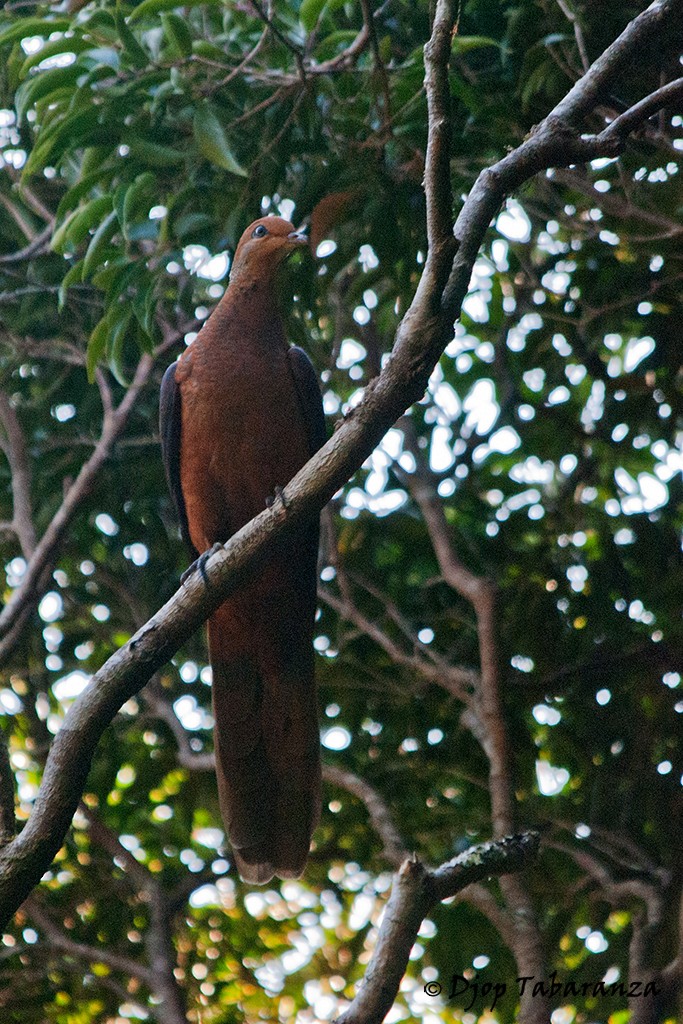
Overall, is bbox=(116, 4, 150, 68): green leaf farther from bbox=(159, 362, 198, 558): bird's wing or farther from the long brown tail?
the long brown tail

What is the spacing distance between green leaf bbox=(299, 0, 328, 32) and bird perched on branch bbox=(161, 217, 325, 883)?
0.83 metres

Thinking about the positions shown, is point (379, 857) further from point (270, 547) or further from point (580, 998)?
point (270, 547)

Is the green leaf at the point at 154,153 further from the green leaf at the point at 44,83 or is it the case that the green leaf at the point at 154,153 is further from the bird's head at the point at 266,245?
the bird's head at the point at 266,245

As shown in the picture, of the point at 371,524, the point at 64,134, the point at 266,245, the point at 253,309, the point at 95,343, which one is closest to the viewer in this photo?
the point at 64,134

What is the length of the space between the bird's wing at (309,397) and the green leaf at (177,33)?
1.20 m

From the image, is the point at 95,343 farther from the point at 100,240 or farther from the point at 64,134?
the point at 64,134

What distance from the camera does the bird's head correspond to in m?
4.23

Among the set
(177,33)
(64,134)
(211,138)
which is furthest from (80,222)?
(177,33)

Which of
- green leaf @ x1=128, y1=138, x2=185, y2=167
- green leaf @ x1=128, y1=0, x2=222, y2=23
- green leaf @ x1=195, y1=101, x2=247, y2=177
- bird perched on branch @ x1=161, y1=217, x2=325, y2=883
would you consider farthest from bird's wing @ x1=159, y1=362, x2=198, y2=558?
green leaf @ x1=128, y1=0, x2=222, y2=23

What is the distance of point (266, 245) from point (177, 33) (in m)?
0.91

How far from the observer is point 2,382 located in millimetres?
5148

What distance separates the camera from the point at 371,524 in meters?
5.20

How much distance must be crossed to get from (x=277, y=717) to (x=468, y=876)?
149cm

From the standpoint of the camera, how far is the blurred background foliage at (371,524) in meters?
4.13
